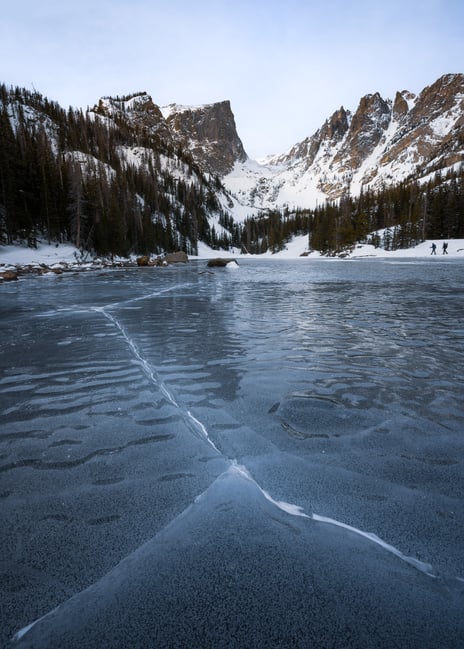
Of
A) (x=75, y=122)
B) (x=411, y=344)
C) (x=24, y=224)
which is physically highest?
(x=75, y=122)

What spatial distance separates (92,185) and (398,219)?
7490 cm

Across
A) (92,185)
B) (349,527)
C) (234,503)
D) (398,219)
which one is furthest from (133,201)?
(349,527)

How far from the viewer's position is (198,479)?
7.33 feet

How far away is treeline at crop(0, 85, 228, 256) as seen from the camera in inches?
1711

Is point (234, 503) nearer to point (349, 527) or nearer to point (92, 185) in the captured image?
point (349, 527)

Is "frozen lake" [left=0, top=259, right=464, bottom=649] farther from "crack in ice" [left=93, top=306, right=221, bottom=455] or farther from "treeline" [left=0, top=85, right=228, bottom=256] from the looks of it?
"treeline" [left=0, top=85, right=228, bottom=256]

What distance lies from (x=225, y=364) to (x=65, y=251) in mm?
44813

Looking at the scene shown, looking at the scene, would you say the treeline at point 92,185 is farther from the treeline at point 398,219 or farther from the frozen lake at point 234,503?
the frozen lake at point 234,503

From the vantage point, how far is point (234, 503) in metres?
1.99

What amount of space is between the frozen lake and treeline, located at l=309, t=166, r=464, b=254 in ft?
266

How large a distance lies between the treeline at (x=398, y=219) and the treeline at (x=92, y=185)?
43.6 metres

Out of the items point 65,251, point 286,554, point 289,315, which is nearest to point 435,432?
point 286,554

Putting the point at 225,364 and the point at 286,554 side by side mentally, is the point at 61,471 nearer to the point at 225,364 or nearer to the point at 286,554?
the point at 286,554

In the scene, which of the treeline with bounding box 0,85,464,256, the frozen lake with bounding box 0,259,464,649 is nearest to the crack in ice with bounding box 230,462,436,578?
the frozen lake with bounding box 0,259,464,649
